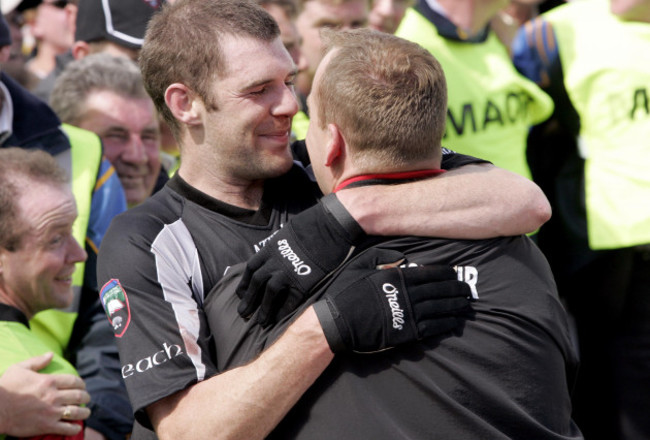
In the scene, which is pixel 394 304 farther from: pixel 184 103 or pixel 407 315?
pixel 184 103

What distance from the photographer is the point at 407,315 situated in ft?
6.59

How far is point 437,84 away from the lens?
2.17 meters

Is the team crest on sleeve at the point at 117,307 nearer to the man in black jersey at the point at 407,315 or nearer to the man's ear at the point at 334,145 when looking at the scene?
the man in black jersey at the point at 407,315

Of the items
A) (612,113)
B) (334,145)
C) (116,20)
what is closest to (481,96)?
(612,113)

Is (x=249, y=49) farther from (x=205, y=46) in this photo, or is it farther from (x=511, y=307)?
(x=511, y=307)

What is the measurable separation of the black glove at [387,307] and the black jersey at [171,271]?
0.35 metres

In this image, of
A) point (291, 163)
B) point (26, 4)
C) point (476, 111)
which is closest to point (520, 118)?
point (476, 111)

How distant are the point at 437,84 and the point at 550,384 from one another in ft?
2.36

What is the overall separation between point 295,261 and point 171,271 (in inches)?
15.5

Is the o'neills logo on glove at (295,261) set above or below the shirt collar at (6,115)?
above

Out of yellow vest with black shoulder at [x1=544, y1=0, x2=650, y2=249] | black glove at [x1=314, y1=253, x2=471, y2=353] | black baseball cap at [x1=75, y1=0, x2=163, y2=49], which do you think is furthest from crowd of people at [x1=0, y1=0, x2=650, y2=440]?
yellow vest with black shoulder at [x1=544, y1=0, x2=650, y2=249]

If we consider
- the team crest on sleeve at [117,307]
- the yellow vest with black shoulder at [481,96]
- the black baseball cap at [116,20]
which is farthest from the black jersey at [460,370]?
the black baseball cap at [116,20]

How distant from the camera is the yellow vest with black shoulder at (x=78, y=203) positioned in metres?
3.41

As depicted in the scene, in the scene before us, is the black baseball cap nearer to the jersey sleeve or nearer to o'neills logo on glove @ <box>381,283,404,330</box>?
the jersey sleeve
